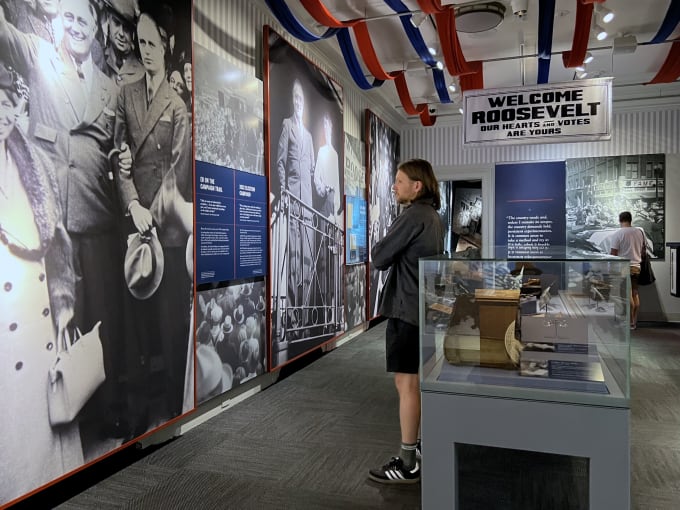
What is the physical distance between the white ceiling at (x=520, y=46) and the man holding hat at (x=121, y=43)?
2.22m

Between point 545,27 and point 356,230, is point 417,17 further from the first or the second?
point 356,230

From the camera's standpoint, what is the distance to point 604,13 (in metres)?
4.45

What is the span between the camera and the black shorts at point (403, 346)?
238 centimetres

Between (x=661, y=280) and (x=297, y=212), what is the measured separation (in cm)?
578

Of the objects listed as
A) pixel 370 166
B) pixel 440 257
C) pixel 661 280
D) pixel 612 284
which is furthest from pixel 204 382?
pixel 661 280

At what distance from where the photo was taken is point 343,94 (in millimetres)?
6023

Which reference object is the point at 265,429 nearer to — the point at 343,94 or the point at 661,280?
the point at 343,94

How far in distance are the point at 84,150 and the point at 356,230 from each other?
4.16 meters

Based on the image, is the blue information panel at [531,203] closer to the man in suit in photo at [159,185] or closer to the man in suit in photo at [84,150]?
the man in suit in photo at [159,185]

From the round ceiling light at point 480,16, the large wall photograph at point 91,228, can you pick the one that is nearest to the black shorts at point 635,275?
the round ceiling light at point 480,16

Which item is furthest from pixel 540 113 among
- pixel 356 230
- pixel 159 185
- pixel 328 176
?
pixel 159 185

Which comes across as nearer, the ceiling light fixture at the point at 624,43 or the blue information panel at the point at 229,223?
the blue information panel at the point at 229,223

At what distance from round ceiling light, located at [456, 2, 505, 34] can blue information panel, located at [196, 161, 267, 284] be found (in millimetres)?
2422

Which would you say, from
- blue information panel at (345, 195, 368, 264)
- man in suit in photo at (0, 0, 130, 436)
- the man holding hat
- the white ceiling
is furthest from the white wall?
man in suit in photo at (0, 0, 130, 436)
